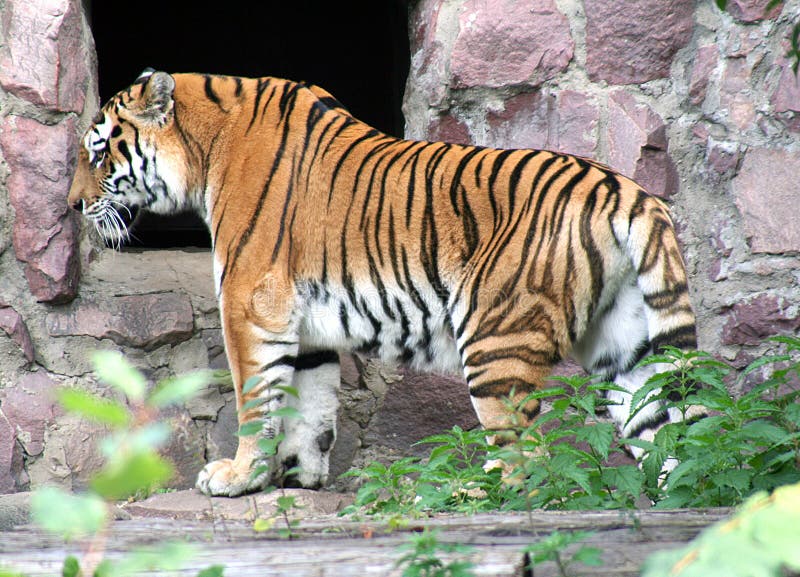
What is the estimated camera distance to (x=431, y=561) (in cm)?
144

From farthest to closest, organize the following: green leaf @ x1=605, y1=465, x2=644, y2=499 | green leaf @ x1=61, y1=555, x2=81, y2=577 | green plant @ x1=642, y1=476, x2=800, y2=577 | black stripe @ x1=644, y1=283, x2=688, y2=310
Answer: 1. black stripe @ x1=644, y1=283, x2=688, y2=310
2. green leaf @ x1=605, y1=465, x2=644, y2=499
3. green leaf @ x1=61, y1=555, x2=81, y2=577
4. green plant @ x1=642, y1=476, x2=800, y2=577

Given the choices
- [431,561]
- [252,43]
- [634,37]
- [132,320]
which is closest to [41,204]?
[132,320]

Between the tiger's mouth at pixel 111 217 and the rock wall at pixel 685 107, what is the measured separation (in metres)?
1.35

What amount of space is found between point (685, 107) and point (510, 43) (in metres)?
0.69

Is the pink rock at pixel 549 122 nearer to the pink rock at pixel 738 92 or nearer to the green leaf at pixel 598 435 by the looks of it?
the pink rock at pixel 738 92

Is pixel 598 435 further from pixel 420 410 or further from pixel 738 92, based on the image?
pixel 738 92

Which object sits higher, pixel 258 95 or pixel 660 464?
pixel 258 95

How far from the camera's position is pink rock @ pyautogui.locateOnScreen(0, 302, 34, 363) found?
3689mm

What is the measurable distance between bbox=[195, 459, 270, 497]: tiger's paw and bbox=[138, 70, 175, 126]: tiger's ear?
4.34 feet

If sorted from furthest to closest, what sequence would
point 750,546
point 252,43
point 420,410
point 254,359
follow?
point 252,43 → point 420,410 → point 254,359 → point 750,546

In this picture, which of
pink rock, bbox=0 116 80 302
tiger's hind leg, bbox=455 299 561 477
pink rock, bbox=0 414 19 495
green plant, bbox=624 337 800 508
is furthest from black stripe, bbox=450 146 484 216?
pink rock, bbox=0 414 19 495

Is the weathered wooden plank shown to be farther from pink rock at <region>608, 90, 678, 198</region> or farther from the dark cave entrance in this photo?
the dark cave entrance

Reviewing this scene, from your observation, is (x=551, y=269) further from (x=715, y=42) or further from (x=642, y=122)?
(x=715, y=42)

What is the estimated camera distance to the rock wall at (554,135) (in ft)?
12.0
